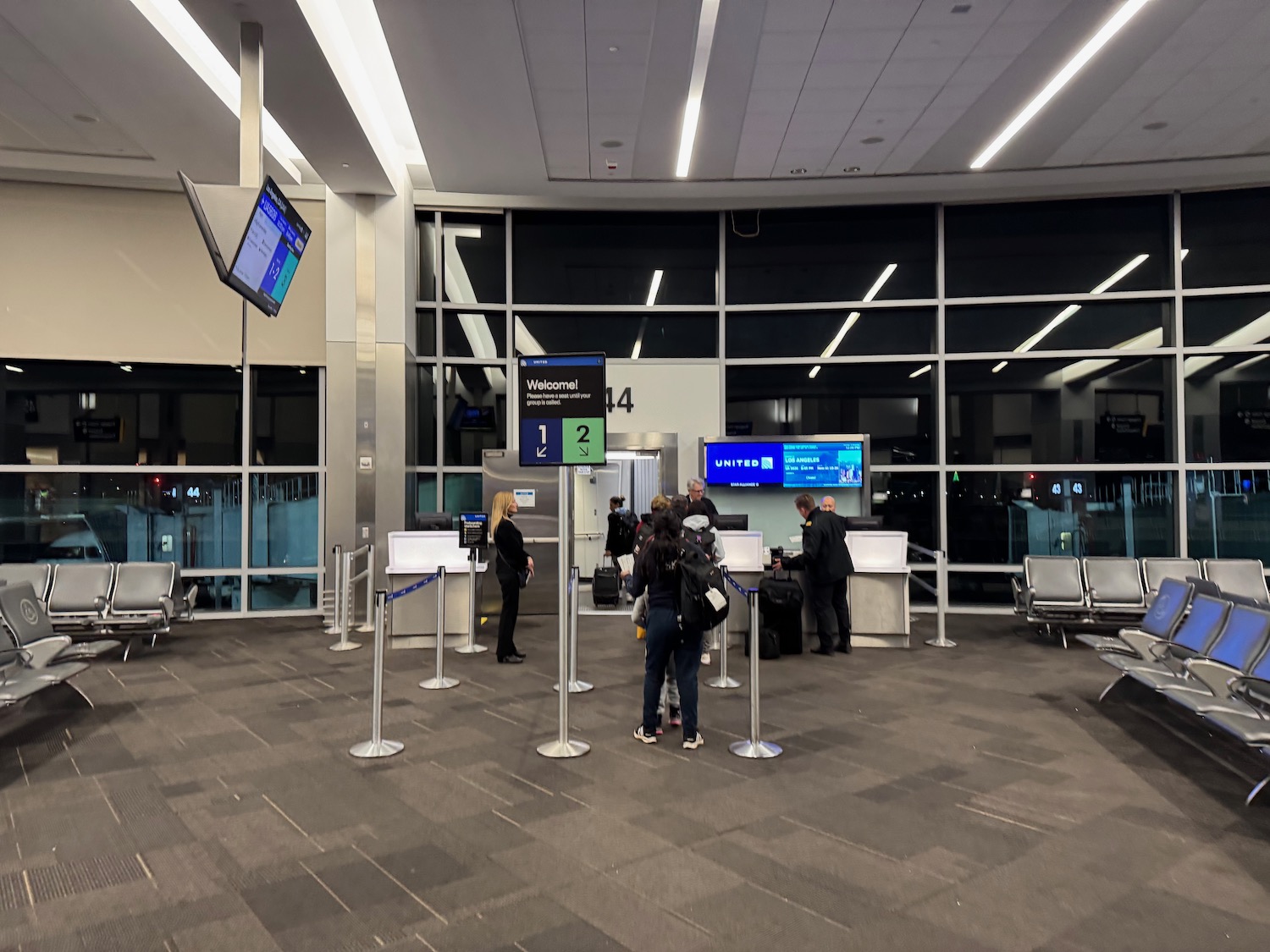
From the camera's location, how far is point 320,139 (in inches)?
326

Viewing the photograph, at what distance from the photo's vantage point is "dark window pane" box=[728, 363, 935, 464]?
1101cm

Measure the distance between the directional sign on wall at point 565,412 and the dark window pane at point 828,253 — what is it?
677cm

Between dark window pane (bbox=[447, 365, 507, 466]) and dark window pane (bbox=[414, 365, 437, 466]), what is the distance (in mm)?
171

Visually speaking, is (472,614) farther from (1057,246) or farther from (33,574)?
(1057,246)

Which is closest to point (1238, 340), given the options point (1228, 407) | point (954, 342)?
point (1228, 407)

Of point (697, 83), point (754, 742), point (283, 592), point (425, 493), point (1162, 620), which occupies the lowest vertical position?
point (754, 742)

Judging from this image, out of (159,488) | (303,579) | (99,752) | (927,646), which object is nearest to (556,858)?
(99,752)

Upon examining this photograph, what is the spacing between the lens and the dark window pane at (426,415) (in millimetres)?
10898

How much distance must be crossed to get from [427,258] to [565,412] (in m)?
7.12

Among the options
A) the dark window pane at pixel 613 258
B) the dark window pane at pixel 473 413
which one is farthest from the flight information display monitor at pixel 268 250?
the dark window pane at pixel 613 258

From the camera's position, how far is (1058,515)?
422 inches

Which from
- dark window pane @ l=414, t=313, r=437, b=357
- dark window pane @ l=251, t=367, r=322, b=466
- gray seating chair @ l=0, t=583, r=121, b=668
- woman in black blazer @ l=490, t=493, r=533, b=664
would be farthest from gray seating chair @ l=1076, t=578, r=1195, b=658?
dark window pane @ l=251, t=367, r=322, b=466

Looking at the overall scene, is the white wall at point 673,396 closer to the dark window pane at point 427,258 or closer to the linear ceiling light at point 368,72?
the dark window pane at point 427,258

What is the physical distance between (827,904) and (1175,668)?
4.24 m
